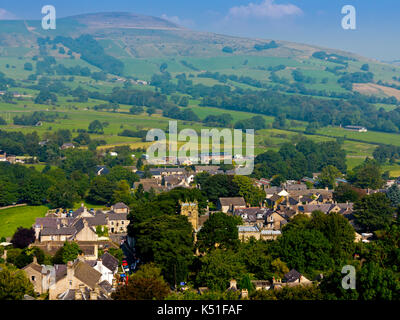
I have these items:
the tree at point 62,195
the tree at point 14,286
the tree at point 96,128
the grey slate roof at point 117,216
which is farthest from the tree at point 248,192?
the tree at point 96,128

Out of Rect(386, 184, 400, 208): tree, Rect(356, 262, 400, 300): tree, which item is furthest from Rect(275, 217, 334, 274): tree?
Rect(386, 184, 400, 208): tree

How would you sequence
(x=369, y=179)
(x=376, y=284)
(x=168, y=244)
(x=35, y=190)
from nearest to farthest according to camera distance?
(x=376, y=284)
(x=168, y=244)
(x=35, y=190)
(x=369, y=179)

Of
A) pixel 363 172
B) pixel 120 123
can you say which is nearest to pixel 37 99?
pixel 120 123

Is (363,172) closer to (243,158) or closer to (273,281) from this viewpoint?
(243,158)

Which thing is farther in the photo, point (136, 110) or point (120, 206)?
point (136, 110)

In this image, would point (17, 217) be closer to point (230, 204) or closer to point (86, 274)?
point (230, 204)

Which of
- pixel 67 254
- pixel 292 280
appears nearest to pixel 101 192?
pixel 67 254
